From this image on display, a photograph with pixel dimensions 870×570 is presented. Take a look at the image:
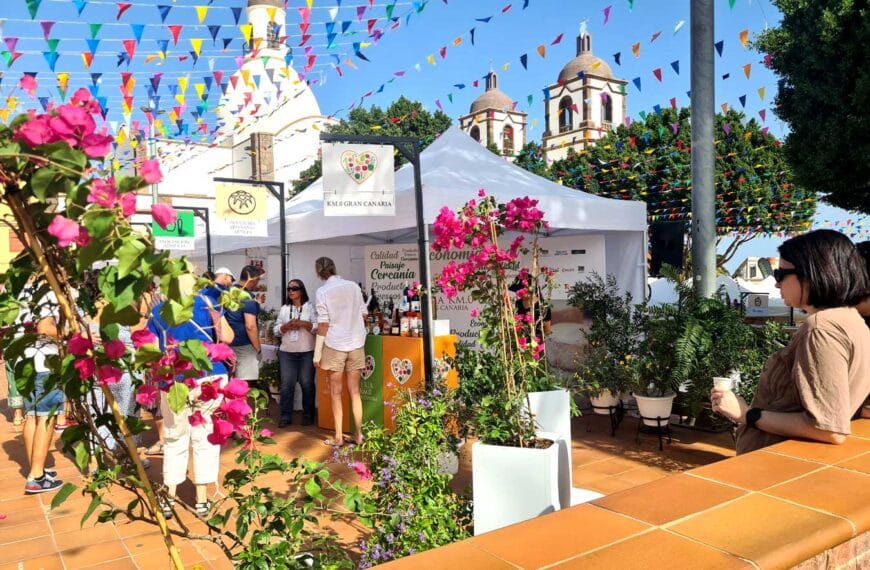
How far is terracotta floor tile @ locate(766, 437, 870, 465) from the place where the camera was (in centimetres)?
151

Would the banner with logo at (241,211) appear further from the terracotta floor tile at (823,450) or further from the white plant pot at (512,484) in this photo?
the terracotta floor tile at (823,450)

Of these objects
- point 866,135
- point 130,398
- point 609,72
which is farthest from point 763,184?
point 609,72

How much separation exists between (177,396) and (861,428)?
1.83m

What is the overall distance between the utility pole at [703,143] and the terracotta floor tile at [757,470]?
14.5 feet

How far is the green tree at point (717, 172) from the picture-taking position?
2291 centimetres

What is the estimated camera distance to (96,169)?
106 cm

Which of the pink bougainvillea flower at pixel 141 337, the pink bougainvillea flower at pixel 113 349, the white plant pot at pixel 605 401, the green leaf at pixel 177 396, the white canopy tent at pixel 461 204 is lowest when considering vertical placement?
the white plant pot at pixel 605 401

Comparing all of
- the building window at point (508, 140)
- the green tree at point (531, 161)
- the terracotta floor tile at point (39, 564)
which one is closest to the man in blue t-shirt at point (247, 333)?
the terracotta floor tile at point (39, 564)

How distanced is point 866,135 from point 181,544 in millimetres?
9987

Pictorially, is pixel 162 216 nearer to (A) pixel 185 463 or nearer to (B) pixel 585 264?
(A) pixel 185 463

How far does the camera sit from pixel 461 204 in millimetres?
5820

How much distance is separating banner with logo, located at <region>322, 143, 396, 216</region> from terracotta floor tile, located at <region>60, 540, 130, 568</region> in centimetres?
305

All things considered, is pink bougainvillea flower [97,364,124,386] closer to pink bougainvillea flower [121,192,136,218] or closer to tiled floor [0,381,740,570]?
pink bougainvillea flower [121,192,136,218]

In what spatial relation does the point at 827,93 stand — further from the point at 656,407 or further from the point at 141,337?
the point at 141,337
